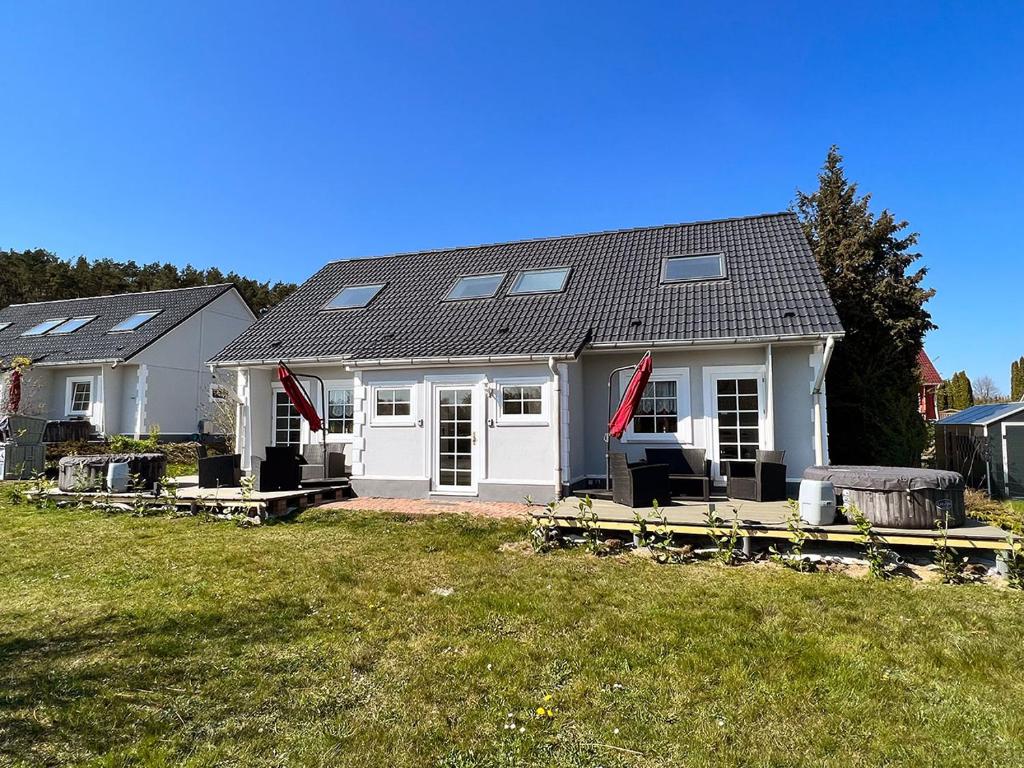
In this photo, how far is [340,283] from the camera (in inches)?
594

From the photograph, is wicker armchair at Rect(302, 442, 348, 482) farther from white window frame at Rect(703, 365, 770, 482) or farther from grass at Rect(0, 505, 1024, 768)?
white window frame at Rect(703, 365, 770, 482)

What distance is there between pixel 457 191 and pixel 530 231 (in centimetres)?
259

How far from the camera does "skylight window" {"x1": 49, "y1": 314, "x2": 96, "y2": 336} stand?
68.2 feet

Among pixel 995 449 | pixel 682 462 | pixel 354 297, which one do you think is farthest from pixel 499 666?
pixel 354 297

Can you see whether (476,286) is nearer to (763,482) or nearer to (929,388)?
(763,482)

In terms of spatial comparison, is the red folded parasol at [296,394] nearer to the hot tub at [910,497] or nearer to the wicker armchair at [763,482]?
the wicker armchair at [763,482]

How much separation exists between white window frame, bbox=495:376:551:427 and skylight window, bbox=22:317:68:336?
21834 mm

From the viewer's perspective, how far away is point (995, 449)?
33.9 ft

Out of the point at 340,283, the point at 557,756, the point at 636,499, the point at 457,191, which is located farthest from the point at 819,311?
the point at 340,283

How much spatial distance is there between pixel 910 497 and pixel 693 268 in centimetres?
676

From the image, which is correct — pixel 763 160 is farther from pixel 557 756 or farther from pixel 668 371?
pixel 557 756

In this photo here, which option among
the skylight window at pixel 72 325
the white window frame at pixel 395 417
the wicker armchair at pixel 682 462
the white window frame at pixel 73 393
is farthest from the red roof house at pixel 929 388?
the skylight window at pixel 72 325

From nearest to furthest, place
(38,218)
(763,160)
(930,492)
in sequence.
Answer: (930,492) → (763,160) → (38,218)

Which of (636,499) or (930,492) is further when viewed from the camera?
(636,499)
